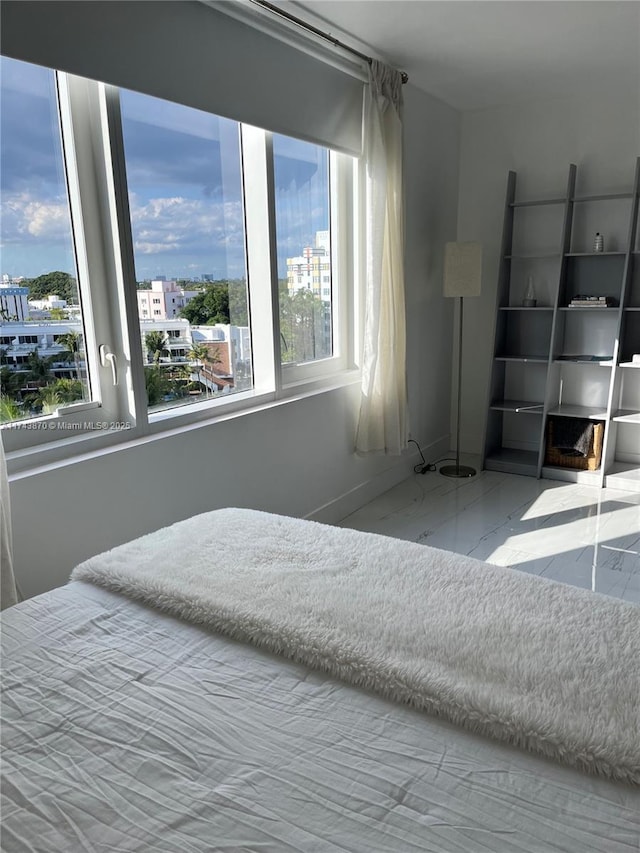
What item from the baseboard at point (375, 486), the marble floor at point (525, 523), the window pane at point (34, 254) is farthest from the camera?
the baseboard at point (375, 486)

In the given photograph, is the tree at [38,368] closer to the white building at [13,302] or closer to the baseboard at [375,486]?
the white building at [13,302]

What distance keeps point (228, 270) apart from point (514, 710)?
2.34m

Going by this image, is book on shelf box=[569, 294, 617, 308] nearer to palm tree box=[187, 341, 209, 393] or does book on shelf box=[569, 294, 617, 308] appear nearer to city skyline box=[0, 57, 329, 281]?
city skyline box=[0, 57, 329, 281]

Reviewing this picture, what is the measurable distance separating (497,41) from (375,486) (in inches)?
99.5

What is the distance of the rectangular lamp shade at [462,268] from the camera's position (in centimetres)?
388

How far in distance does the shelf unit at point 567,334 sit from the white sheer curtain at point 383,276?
42.0 inches

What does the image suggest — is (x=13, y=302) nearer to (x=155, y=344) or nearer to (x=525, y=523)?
(x=155, y=344)

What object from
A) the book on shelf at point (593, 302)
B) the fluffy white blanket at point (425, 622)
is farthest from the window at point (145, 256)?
the book on shelf at point (593, 302)

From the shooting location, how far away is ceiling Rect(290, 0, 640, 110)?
263 centimetres

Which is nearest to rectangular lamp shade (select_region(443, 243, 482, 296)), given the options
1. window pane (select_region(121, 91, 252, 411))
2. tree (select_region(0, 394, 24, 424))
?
window pane (select_region(121, 91, 252, 411))

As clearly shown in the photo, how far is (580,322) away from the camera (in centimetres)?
420

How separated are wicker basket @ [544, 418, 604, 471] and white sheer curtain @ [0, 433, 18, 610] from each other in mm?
3485

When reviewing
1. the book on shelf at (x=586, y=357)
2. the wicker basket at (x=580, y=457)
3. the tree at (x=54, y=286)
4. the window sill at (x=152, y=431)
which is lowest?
the wicker basket at (x=580, y=457)

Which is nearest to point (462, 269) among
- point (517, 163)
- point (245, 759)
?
point (517, 163)
